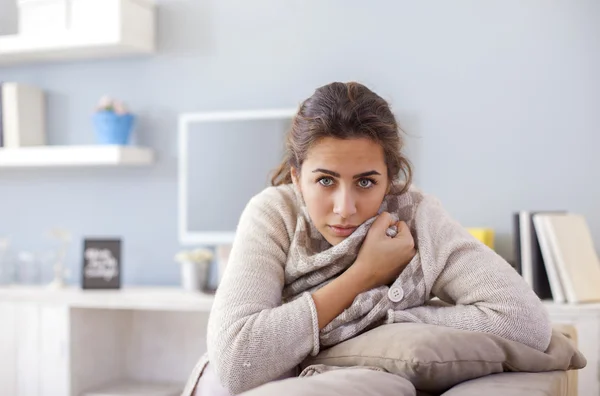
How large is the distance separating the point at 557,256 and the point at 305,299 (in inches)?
60.5

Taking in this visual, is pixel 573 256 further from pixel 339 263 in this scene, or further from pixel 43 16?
pixel 43 16

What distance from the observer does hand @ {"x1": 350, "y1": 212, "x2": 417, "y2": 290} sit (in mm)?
1484

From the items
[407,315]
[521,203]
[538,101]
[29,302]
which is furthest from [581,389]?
[29,302]

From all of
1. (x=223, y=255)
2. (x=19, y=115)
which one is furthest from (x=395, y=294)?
(x=19, y=115)

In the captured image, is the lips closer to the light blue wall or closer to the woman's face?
the woman's face

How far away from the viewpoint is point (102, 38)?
11.1 ft

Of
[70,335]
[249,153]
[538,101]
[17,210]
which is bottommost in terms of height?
[70,335]

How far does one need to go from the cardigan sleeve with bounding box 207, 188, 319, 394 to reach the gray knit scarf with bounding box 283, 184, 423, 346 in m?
0.04

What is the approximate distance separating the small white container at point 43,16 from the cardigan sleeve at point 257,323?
2.29 metres

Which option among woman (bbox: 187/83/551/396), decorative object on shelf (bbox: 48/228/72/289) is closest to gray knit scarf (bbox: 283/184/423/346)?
woman (bbox: 187/83/551/396)

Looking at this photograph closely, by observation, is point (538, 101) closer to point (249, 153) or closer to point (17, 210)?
point (249, 153)

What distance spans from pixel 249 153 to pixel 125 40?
672 millimetres

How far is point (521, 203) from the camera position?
3018mm

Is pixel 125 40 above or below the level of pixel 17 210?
above
